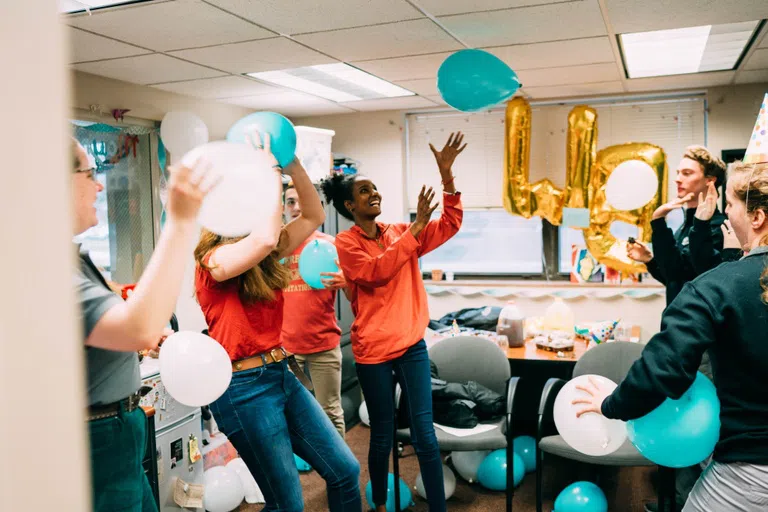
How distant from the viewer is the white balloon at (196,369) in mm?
1701

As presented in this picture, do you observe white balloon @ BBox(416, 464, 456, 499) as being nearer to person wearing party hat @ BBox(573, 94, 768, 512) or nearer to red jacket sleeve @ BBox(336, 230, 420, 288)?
red jacket sleeve @ BBox(336, 230, 420, 288)

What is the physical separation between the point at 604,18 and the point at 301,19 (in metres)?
1.25

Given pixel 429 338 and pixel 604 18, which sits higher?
pixel 604 18

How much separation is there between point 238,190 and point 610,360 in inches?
80.6

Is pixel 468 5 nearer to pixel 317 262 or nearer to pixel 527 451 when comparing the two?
pixel 317 262

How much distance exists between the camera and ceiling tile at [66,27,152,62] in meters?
2.69

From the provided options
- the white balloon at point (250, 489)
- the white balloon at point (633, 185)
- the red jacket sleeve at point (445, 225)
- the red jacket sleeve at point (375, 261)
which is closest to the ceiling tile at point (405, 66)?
the red jacket sleeve at point (445, 225)

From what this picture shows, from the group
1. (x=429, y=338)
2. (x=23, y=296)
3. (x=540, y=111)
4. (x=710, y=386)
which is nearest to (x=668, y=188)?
(x=540, y=111)

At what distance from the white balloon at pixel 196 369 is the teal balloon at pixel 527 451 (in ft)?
6.98

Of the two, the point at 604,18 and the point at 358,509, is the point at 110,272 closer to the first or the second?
the point at 358,509

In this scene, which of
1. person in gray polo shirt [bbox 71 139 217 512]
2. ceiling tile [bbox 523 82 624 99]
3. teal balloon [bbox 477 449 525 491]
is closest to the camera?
person in gray polo shirt [bbox 71 139 217 512]

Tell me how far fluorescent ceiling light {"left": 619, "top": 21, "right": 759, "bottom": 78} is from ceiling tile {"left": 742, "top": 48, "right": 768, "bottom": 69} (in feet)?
0.22

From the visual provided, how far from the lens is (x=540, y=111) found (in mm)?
4910

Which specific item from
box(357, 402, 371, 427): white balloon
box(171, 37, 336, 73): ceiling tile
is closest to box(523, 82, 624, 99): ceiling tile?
box(171, 37, 336, 73): ceiling tile
